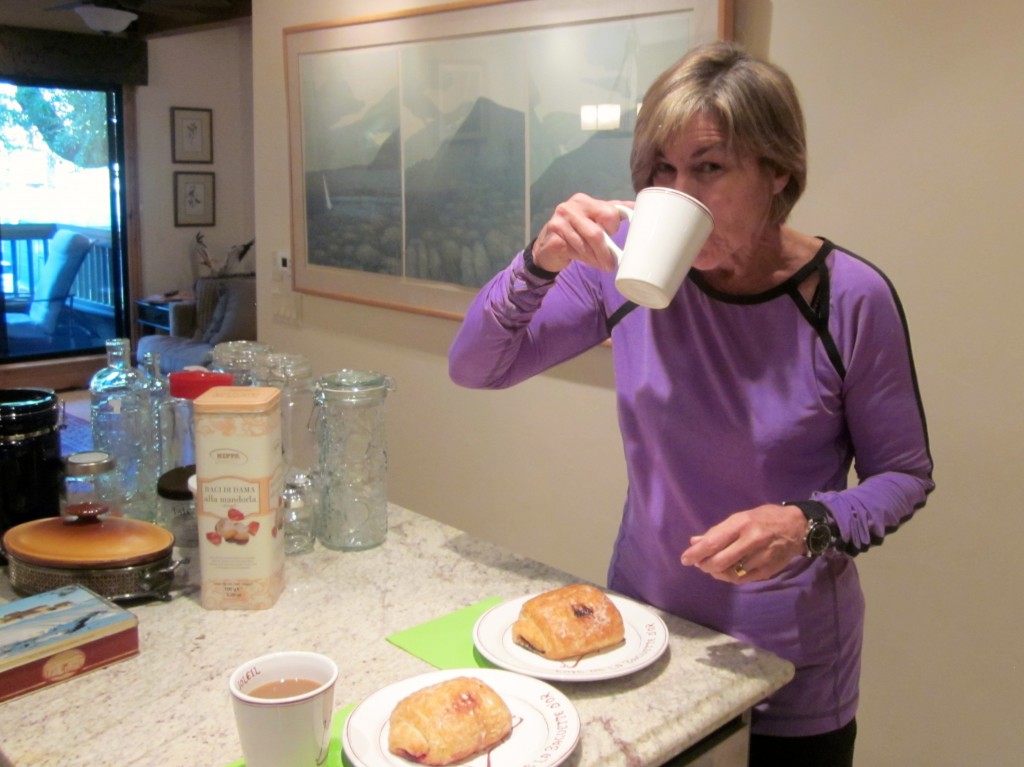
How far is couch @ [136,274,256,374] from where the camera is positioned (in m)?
5.74

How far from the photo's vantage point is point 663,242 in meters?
1.02

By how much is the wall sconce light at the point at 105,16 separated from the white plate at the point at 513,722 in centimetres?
550

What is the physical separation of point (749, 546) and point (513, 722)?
12.0 inches

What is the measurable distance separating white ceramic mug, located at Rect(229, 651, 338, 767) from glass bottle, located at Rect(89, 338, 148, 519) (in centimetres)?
67

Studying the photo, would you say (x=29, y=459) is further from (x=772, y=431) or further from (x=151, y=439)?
(x=772, y=431)

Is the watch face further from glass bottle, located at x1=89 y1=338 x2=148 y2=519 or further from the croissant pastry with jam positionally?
glass bottle, located at x1=89 y1=338 x2=148 y2=519

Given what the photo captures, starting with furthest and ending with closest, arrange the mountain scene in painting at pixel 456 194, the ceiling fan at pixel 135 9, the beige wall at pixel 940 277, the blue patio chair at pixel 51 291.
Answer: the blue patio chair at pixel 51 291 → the ceiling fan at pixel 135 9 → the mountain scene in painting at pixel 456 194 → the beige wall at pixel 940 277

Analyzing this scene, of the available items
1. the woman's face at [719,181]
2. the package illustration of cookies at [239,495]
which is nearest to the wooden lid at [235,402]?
the package illustration of cookies at [239,495]

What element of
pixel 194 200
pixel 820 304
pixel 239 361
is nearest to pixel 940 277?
pixel 820 304

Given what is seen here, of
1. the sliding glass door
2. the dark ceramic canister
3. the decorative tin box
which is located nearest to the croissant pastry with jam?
the decorative tin box

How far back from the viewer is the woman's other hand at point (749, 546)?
1.01 meters

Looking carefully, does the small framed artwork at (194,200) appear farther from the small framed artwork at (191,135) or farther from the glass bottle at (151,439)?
the glass bottle at (151,439)

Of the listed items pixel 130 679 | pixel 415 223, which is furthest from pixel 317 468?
pixel 415 223

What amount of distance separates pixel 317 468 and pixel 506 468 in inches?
55.6
